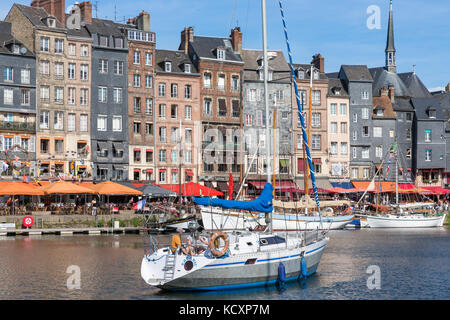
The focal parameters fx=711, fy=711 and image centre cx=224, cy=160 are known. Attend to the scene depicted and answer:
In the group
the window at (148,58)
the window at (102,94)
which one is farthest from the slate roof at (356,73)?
the window at (102,94)

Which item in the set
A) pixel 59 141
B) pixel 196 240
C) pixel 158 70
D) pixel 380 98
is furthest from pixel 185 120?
pixel 196 240

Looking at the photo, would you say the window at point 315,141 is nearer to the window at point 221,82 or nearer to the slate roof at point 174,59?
the window at point 221,82

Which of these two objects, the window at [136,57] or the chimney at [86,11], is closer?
the chimney at [86,11]

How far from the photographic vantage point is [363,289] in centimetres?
3341

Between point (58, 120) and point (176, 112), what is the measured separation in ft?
46.5

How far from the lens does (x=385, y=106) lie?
98250mm

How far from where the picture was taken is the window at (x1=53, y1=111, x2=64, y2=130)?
248ft

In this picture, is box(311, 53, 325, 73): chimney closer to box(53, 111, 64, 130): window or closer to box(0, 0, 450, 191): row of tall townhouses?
box(0, 0, 450, 191): row of tall townhouses

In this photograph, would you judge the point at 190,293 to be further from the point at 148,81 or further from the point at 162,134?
the point at 148,81

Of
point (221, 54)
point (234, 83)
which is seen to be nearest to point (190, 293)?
point (234, 83)

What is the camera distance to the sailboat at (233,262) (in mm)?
29766

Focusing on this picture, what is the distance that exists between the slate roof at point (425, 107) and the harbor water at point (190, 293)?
4404 centimetres

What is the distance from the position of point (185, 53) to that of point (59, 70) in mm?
17228

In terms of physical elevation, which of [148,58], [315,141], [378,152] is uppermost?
[148,58]
